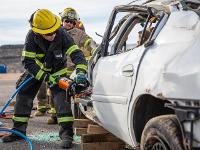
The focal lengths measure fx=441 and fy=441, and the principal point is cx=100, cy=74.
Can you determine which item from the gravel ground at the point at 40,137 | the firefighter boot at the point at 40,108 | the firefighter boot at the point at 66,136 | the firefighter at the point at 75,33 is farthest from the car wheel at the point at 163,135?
the firefighter boot at the point at 40,108

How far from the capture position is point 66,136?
596 centimetres

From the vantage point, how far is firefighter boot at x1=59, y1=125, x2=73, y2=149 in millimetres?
5809

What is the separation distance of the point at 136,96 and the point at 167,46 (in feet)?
1.78

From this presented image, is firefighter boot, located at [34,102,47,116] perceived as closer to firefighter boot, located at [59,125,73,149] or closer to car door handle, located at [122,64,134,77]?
firefighter boot, located at [59,125,73,149]

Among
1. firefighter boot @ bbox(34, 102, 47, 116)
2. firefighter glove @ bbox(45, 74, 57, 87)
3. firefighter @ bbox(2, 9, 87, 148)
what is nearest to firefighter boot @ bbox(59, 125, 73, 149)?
firefighter @ bbox(2, 9, 87, 148)

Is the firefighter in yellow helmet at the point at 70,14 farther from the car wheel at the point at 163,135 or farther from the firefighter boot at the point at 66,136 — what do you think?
the car wheel at the point at 163,135

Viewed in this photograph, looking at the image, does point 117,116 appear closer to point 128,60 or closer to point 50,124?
point 128,60

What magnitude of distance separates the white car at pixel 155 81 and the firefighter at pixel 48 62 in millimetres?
1053

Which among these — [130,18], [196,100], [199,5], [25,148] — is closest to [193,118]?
[196,100]

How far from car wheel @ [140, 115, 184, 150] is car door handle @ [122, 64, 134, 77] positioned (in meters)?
0.59

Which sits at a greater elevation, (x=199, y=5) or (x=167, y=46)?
(x=199, y=5)

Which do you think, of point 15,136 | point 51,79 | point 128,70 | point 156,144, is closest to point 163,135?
point 156,144

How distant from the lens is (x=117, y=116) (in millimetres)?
4234

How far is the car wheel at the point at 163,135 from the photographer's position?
3.14 m
